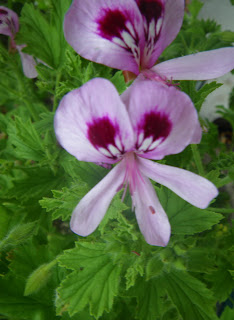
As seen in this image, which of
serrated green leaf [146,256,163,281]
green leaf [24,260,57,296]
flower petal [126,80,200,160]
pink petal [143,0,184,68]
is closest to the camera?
flower petal [126,80,200,160]

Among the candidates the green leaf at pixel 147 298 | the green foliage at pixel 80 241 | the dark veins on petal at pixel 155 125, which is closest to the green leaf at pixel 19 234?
the green foliage at pixel 80 241

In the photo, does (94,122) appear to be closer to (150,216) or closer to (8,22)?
(150,216)

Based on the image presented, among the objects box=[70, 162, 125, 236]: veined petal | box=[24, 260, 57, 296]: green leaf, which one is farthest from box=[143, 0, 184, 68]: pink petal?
box=[24, 260, 57, 296]: green leaf

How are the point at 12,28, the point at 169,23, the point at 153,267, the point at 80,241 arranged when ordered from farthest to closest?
the point at 12,28, the point at 80,241, the point at 153,267, the point at 169,23

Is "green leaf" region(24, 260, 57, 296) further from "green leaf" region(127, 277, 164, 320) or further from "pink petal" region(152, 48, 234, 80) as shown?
"pink petal" region(152, 48, 234, 80)

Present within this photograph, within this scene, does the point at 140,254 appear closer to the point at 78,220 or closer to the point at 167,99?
the point at 78,220

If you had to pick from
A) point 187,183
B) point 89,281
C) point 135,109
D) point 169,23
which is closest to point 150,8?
point 169,23
